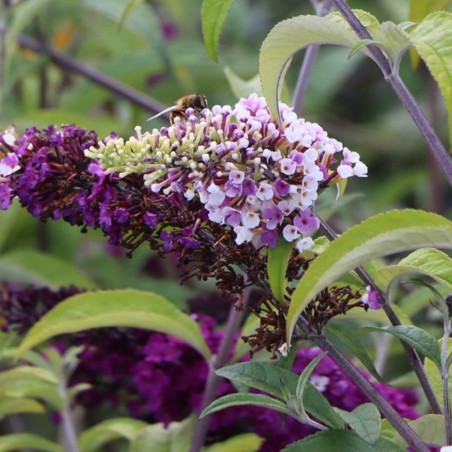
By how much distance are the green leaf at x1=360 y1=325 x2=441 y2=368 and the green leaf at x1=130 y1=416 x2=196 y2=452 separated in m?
0.46

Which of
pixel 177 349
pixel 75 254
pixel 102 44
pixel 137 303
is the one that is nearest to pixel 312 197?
pixel 137 303

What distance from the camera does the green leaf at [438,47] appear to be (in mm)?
864

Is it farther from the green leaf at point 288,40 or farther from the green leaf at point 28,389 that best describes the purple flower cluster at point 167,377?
the green leaf at point 288,40

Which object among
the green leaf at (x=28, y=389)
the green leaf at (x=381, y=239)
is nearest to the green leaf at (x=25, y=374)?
the green leaf at (x=28, y=389)

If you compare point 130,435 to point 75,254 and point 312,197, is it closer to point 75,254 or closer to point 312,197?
point 312,197

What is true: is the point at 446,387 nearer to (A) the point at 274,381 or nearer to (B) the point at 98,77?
(A) the point at 274,381

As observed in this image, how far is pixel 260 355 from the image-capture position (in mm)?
1303

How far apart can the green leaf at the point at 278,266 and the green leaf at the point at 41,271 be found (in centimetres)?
98

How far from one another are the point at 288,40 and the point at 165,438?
616 mm

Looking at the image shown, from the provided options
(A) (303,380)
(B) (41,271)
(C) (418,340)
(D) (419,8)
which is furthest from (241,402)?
(B) (41,271)

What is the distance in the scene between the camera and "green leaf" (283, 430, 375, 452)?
2.97ft

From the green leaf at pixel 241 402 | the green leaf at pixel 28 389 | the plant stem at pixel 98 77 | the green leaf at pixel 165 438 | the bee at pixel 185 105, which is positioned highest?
the plant stem at pixel 98 77

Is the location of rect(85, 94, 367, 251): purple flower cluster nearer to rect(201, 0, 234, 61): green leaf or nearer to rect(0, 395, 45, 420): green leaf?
rect(201, 0, 234, 61): green leaf

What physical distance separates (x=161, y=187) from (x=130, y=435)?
575mm
